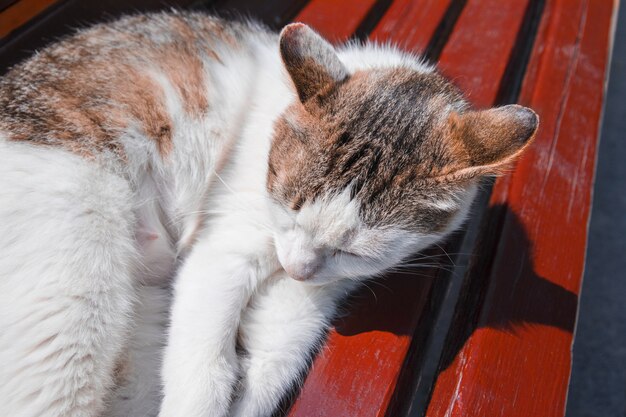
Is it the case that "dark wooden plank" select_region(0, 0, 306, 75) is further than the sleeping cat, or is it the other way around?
"dark wooden plank" select_region(0, 0, 306, 75)

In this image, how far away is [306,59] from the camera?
1382 millimetres

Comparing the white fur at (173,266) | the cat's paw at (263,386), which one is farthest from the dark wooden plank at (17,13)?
the cat's paw at (263,386)

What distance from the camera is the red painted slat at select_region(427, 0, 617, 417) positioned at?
1.42 metres

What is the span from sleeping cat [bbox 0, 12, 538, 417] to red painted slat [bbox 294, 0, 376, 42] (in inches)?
24.1

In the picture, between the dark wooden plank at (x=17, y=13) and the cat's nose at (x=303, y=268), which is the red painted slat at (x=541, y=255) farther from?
the dark wooden plank at (x=17, y=13)

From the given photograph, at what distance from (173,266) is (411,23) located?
1569 mm

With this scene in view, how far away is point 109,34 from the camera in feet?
5.88

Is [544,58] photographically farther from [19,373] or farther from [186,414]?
[19,373]

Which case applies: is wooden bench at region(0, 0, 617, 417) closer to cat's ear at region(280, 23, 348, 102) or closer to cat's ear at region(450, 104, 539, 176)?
cat's ear at region(450, 104, 539, 176)

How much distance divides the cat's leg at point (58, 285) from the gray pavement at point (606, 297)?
205 centimetres

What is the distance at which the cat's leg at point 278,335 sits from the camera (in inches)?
56.4

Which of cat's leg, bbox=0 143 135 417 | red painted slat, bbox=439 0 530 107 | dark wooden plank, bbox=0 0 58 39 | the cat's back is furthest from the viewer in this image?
red painted slat, bbox=439 0 530 107

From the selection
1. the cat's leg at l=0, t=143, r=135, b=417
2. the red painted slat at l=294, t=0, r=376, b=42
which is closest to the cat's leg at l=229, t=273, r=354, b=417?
the cat's leg at l=0, t=143, r=135, b=417

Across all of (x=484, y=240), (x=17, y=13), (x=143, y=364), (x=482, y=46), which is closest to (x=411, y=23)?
(x=482, y=46)
